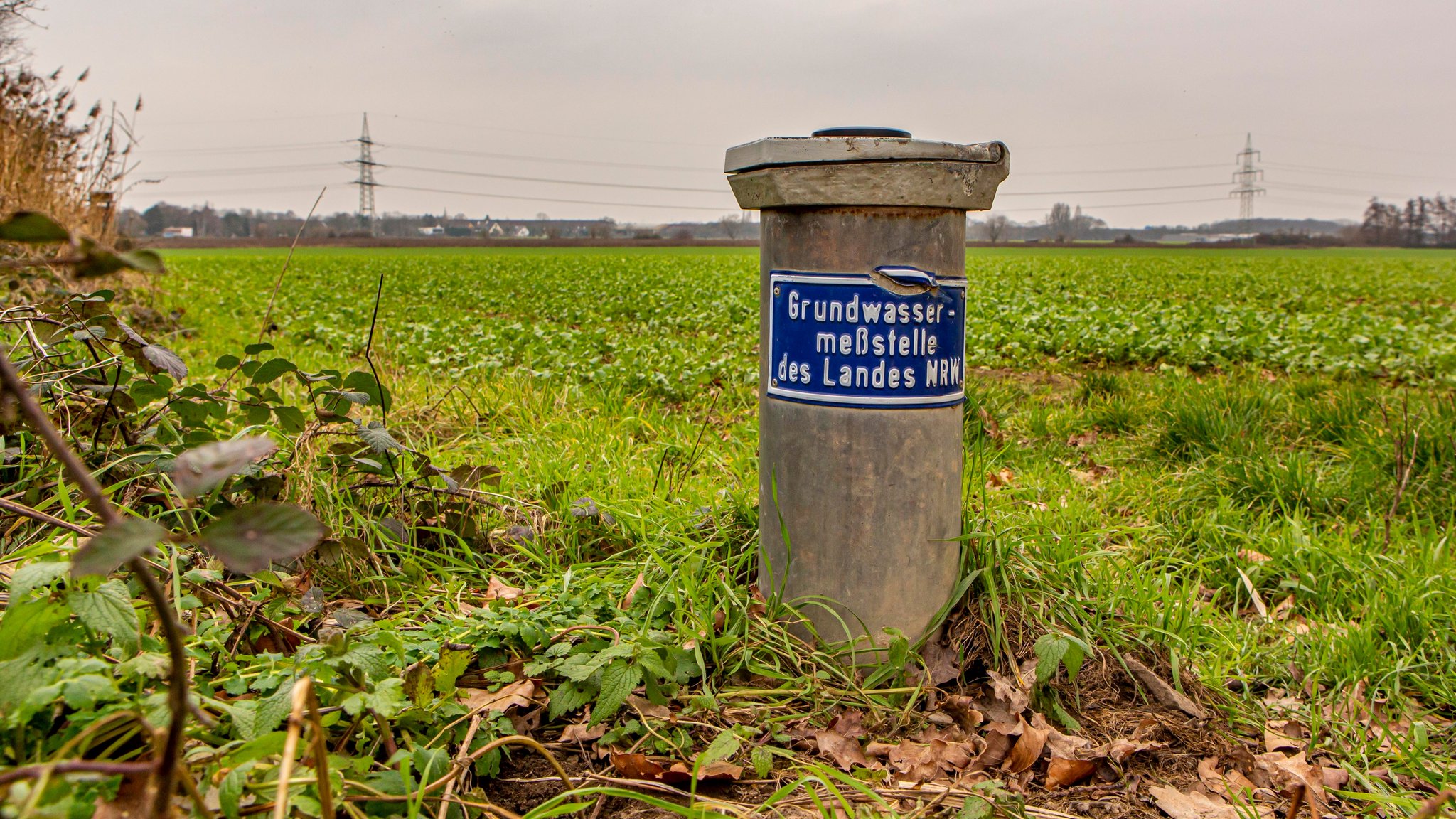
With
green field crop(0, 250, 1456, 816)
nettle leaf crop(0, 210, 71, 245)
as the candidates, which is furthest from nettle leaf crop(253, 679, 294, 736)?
nettle leaf crop(0, 210, 71, 245)

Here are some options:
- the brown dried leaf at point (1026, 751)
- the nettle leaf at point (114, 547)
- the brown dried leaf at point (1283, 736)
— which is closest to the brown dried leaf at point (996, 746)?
the brown dried leaf at point (1026, 751)

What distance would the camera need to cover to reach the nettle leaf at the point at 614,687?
1.89m

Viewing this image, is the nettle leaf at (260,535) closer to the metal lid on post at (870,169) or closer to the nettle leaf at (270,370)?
the metal lid on post at (870,169)

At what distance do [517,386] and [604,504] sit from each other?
229 cm

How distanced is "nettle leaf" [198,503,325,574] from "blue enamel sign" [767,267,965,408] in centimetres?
138

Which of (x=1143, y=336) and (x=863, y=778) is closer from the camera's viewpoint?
(x=863, y=778)

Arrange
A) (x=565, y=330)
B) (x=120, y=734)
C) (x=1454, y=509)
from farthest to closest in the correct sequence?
(x=565, y=330), (x=1454, y=509), (x=120, y=734)

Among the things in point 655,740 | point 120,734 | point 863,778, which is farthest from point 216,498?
point 863,778

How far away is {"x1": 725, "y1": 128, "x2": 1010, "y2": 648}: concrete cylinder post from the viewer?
218cm

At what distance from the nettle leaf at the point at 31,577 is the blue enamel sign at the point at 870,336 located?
1486 millimetres

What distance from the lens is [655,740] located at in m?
2.00

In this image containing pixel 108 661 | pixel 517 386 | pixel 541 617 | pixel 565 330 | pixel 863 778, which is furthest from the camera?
pixel 565 330

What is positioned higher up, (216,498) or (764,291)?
(764,291)

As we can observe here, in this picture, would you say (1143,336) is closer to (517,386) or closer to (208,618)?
(517,386)
